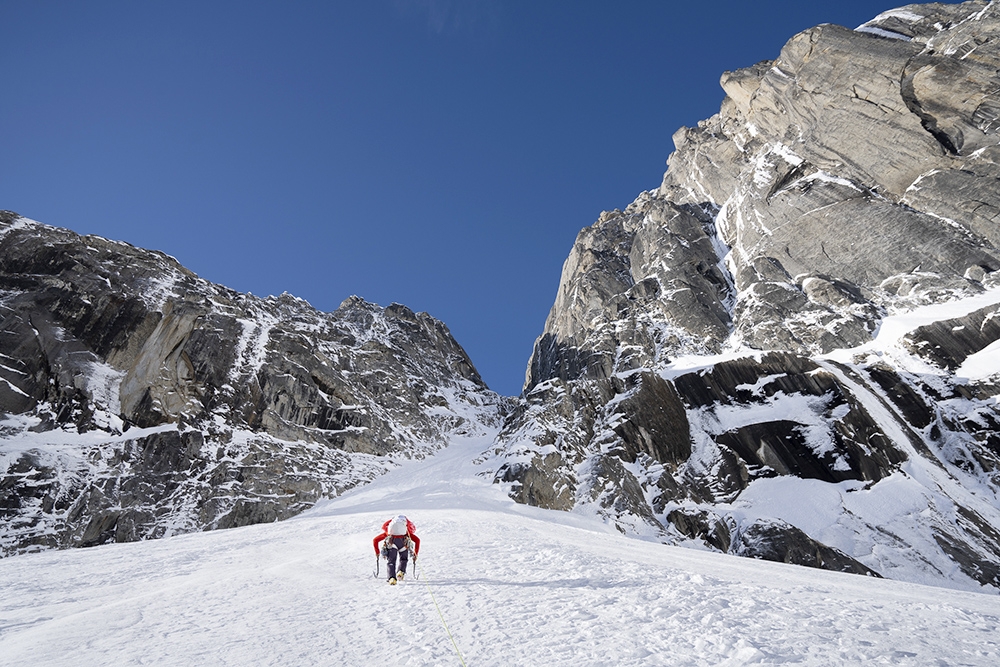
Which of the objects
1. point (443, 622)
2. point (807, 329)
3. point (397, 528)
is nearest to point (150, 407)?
point (397, 528)

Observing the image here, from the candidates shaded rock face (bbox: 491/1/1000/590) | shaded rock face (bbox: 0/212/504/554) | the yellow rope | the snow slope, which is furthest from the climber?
shaded rock face (bbox: 0/212/504/554)

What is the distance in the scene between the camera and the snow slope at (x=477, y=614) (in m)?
5.15

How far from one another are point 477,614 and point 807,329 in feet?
201

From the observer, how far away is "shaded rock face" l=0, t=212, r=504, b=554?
2980 cm

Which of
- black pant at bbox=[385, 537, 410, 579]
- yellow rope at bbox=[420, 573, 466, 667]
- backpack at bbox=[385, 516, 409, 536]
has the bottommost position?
yellow rope at bbox=[420, 573, 466, 667]

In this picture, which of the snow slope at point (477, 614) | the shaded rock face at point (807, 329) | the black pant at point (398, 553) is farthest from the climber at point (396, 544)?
the shaded rock face at point (807, 329)

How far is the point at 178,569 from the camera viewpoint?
1080cm

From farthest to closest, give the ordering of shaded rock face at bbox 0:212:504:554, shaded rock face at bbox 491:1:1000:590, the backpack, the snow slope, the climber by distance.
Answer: shaded rock face at bbox 0:212:504:554 < shaded rock face at bbox 491:1:1000:590 < the backpack < the climber < the snow slope

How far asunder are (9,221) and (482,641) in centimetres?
5737

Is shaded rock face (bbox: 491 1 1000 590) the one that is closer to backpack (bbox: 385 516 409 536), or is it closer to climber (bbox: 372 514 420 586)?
backpack (bbox: 385 516 409 536)

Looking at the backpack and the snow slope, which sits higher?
the backpack

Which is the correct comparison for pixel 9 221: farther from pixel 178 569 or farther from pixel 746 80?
pixel 746 80

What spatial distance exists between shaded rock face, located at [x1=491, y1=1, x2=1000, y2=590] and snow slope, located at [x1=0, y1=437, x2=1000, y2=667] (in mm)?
18863

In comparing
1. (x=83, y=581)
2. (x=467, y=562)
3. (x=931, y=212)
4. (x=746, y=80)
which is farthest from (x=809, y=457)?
(x=746, y=80)
